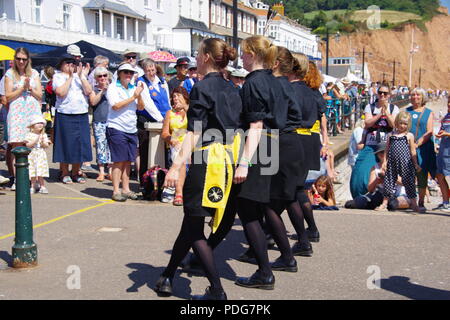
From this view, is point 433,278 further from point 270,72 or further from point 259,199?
point 270,72

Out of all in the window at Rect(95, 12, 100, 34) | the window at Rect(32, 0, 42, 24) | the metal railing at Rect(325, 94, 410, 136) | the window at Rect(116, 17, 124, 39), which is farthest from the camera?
the window at Rect(116, 17, 124, 39)

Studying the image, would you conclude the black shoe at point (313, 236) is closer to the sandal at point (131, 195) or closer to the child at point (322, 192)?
the child at point (322, 192)

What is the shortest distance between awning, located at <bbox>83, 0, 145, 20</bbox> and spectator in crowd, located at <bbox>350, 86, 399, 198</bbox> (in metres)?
35.9

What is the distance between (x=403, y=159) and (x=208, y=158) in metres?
4.63

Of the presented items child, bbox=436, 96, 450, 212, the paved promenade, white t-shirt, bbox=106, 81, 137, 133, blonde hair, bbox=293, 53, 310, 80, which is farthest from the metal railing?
blonde hair, bbox=293, 53, 310, 80

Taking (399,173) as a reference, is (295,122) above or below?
above

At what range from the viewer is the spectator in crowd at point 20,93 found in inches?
328

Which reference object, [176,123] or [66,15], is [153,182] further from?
[66,15]

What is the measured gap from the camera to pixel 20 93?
27.6ft

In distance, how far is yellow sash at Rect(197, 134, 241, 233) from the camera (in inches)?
168

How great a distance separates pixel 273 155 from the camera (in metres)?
4.87

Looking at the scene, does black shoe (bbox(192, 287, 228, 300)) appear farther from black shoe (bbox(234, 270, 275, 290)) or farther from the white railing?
the white railing
